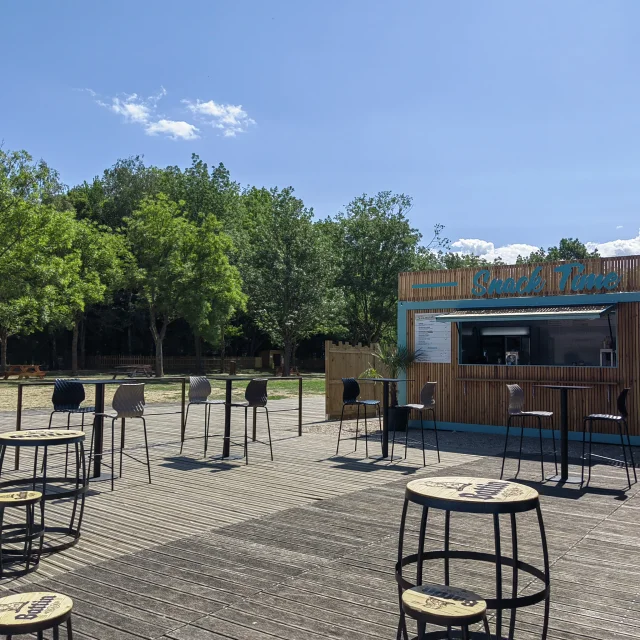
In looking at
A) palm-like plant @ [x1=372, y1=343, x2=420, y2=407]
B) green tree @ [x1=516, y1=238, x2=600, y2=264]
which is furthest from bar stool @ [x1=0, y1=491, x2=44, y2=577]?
green tree @ [x1=516, y1=238, x2=600, y2=264]

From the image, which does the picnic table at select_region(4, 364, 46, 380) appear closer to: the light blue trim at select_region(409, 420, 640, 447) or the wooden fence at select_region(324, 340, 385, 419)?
the wooden fence at select_region(324, 340, 385, 419)

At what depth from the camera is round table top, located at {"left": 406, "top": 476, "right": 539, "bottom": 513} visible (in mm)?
2703

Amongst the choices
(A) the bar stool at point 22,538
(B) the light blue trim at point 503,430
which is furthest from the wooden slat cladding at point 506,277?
(A) the bar stool at point 22,538

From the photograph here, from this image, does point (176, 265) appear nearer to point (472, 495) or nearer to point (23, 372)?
point (23, 372)

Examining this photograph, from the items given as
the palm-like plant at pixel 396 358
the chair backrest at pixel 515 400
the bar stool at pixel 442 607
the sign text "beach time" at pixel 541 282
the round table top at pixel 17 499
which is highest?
the sign text "beach time" at pixel 541 282

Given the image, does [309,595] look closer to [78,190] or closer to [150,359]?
[150,359]

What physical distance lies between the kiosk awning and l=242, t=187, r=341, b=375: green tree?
24028mm

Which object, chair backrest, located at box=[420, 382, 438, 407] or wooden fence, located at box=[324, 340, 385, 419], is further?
wooden fence, located at box=[324, 340, 385, 419]

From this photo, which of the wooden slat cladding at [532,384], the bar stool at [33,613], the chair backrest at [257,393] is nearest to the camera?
the bar stool at [33,613]

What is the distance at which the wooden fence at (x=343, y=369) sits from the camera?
1442 centimetres

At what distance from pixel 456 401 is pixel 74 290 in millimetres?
23762

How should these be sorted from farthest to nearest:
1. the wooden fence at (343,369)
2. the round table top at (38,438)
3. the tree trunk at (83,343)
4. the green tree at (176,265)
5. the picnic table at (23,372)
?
the tree trunk at (83,343) → the green tree at (176,265) → the picnic table at (23,372) → the wooden fence at (343,369) → the round table top at (38,438)

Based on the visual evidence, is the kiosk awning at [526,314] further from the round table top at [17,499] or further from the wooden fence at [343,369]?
the round table top at [17,499]

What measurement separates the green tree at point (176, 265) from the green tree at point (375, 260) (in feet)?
27.1
